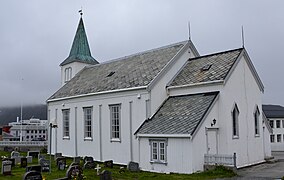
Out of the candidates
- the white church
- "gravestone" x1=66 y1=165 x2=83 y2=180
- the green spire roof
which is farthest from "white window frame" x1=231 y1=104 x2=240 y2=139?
the green spire roof

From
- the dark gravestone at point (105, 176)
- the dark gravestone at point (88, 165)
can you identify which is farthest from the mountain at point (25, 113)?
the dark gravestone at point (105, 176)

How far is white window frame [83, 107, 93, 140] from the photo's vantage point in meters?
29.4

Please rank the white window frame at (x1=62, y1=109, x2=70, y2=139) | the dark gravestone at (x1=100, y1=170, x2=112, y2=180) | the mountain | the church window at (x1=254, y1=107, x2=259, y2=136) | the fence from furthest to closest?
the mountain, the white window frame at (x1=62, y1=109, x2=70, y2=139), the church window at (x1=254, y1=107, x2=259, y2=136), the fence, the dark gravestone at (x1=100, y1=170, x2=112, y2=180)

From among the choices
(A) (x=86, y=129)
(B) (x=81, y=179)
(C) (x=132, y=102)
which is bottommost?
(B) (x=81, y=179)

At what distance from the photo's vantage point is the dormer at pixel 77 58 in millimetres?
39469

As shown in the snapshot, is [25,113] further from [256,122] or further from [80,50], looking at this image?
Answer: [256,122]

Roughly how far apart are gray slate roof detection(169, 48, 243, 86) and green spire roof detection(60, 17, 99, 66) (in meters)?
16.9

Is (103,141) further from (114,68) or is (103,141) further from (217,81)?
(217,81)

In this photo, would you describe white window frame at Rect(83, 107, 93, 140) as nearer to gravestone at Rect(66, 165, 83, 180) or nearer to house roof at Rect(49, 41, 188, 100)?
house roof at Rect(49, 41, 188, 100)

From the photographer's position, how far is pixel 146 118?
23.9 meters

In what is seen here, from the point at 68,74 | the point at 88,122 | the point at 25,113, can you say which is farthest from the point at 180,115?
the point at 25,113

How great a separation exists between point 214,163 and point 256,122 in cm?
670

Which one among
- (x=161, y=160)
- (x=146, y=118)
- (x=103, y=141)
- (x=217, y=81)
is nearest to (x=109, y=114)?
(x=103, y=141)

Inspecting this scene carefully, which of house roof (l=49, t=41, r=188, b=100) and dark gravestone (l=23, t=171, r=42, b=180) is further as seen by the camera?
house roof (l=49, t=41, r=188, b=100)
